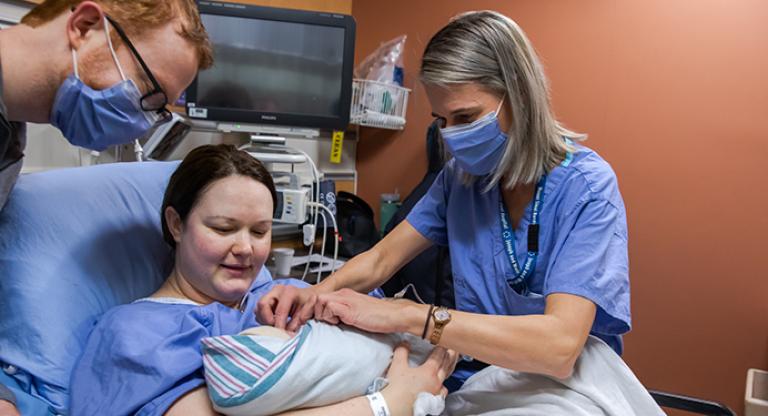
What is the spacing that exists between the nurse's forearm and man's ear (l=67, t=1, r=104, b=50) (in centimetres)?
79

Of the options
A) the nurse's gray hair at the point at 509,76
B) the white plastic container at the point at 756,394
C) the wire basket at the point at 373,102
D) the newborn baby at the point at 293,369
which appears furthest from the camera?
the wire basket at the point at 373,102

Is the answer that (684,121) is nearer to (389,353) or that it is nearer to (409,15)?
(409,15)

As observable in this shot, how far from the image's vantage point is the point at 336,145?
9.58ft

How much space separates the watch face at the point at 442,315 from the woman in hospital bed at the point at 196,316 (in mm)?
109

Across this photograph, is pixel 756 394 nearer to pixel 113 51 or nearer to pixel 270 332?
pixel 270 332

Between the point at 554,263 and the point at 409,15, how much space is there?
208cm

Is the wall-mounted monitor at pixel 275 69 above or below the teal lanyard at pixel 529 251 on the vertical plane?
above

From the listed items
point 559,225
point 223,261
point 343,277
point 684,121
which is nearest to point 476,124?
point 559,225

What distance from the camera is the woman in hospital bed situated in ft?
3.13

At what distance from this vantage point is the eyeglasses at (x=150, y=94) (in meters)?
1.00

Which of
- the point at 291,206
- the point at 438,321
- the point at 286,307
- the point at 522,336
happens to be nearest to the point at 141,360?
the point at 286,307

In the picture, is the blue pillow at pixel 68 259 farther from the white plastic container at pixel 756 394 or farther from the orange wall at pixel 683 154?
the white plastic container at pixel 756 394

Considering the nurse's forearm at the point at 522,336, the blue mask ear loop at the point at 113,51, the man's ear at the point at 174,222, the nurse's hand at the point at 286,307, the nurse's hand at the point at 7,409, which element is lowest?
the nurse's hand at the point at 7,409

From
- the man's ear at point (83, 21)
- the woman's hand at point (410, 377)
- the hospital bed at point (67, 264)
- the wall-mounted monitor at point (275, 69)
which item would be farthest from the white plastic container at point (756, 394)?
Result: the man's ear at point (83, 21)
